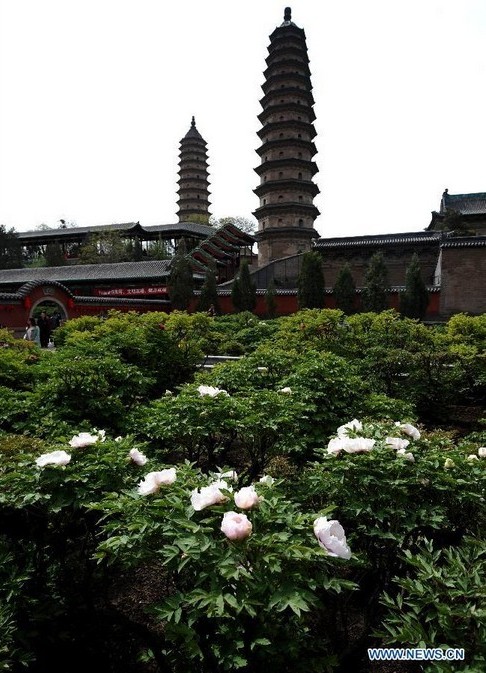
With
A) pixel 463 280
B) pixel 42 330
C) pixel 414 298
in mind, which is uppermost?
pixel 463 280

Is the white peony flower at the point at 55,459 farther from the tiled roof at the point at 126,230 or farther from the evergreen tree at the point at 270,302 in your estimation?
the tiled roof at the point at 126,230

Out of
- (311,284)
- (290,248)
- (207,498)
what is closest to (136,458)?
(207,498)

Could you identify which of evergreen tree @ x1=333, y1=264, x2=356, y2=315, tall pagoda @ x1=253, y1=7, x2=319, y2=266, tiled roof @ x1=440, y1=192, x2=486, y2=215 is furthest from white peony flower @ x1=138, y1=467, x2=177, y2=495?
tiled roof @ x1=440, y1=192, x2=486, y2=215

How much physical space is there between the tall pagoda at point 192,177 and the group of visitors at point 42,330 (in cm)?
3312

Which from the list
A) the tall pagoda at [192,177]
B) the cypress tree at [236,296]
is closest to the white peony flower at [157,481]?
the cypress tree at [236,296]

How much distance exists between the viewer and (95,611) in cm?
271

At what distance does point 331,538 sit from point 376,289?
78.8 feet

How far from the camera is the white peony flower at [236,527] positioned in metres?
1.65

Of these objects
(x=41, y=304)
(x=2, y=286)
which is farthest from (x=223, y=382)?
(x=2, y=286)

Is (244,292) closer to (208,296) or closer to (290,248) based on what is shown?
(208,296)

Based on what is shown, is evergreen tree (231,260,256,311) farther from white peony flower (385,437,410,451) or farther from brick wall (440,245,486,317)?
white peony flower (385,437,410,451)

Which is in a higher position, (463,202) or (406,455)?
(463,202)

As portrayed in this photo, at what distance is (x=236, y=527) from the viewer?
1.65 m

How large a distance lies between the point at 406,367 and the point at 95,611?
5667 millimetres
